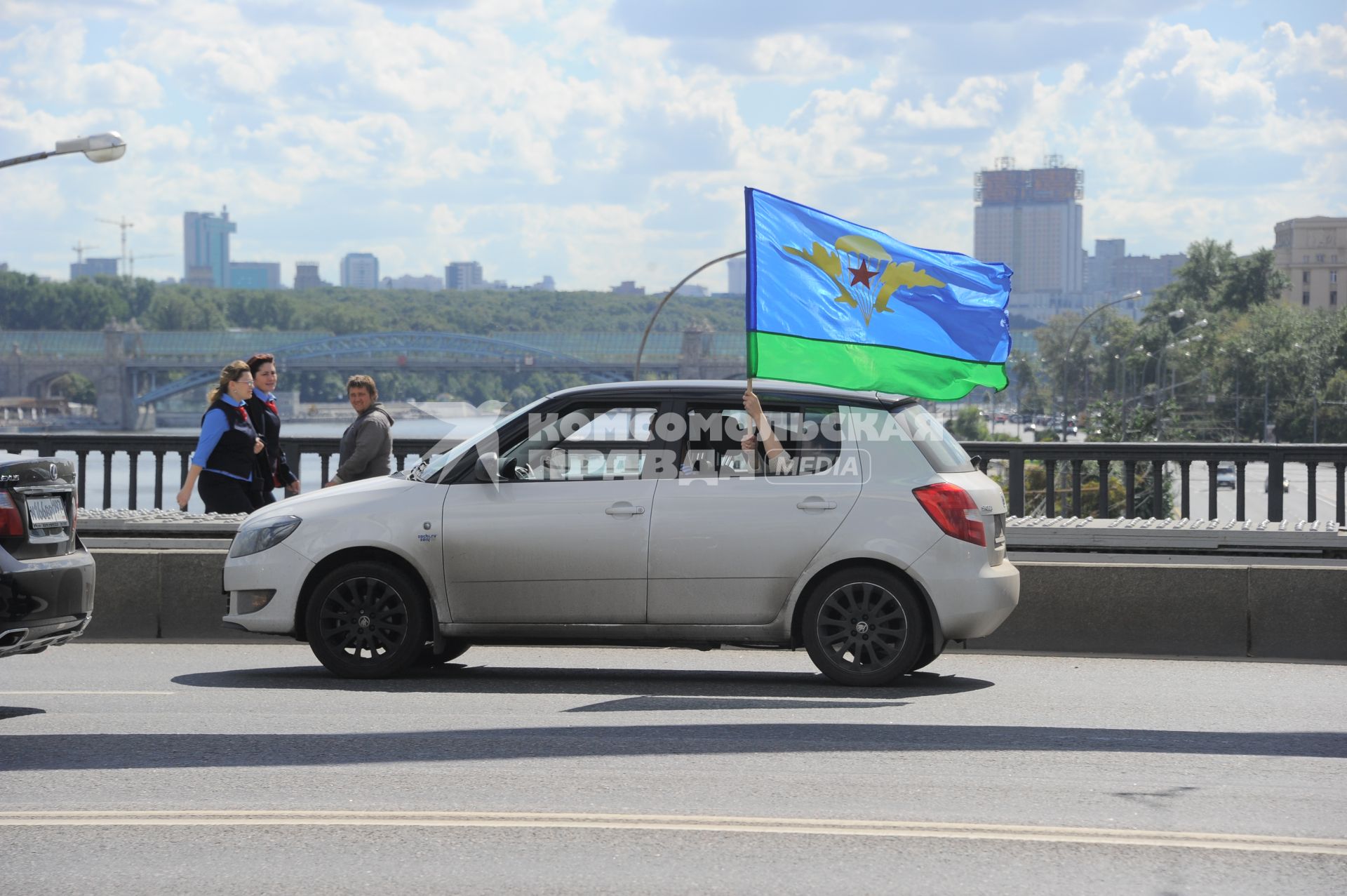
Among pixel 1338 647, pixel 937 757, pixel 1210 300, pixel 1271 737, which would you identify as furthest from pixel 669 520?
pixel 1210 300

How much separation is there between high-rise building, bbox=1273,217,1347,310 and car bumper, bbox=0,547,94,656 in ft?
582

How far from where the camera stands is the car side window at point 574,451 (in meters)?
8.78

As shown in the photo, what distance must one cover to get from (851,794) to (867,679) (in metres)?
2.48

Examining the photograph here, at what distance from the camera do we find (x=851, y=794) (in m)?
6.12

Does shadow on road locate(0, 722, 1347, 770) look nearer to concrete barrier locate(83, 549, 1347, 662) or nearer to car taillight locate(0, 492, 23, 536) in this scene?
car taillight locate(0, 492, 23, 536)

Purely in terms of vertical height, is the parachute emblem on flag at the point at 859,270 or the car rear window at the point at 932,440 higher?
the parachute emblem on flag at the point at 859,270

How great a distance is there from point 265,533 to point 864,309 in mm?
3571

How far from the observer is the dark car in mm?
7520

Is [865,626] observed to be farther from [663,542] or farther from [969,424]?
[969,424]

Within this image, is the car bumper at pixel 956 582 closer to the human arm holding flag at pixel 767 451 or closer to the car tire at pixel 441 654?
the human arm holding flag at pixel 767 451

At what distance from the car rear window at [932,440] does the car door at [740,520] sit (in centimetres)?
31

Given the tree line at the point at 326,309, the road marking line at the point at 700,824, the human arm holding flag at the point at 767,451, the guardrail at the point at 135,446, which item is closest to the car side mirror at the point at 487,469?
the human arm holding flag at the point at 767,451

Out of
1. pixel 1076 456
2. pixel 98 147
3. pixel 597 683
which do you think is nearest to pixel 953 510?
pixel 597 683

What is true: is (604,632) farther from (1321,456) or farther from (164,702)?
(1321,456)
